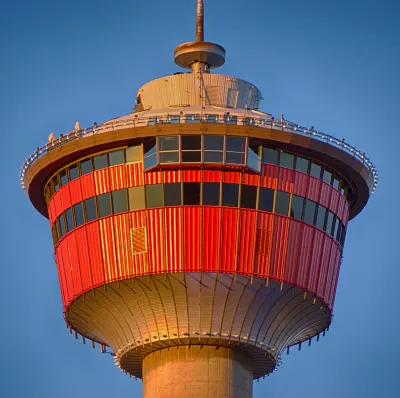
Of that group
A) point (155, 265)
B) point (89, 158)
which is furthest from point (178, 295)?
point (89, 158)

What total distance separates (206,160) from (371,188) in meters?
11.7

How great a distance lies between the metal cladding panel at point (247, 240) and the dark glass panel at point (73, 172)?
32.4 ft

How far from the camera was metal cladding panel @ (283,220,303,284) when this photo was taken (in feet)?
346

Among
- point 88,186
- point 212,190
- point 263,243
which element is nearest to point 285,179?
point 263,243

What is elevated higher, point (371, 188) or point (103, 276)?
point (371, 188)

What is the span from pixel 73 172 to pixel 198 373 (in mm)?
13321

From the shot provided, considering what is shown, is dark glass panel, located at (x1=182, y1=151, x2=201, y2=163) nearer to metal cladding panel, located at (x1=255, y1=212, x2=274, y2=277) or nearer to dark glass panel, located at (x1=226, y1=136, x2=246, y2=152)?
dark glass panel, located at (x1=226, y1=136, x2=246, y2=152)

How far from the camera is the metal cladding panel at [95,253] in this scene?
10581 centimetres

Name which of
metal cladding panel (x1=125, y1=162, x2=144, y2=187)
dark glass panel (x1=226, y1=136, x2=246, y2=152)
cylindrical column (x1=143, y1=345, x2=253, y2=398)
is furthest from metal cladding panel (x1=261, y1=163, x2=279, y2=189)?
cylindrical column (x1=143, y1=345, x2=253, y2=398)

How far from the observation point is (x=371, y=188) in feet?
365

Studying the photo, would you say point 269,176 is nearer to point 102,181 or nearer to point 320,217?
point 320,217

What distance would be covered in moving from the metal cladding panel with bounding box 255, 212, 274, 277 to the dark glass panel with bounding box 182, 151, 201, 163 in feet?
15.1

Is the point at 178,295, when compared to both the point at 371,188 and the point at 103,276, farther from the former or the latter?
the point at 371,188

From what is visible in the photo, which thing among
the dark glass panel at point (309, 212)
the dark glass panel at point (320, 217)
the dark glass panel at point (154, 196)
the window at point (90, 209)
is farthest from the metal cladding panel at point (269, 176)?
the window at point (90, 209)
